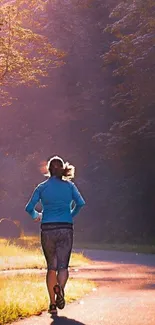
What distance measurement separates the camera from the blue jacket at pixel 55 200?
10.2 meters

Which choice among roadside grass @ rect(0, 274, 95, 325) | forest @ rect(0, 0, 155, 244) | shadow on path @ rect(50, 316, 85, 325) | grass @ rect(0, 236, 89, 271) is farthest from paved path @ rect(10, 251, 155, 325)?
forest @ rect(0, 0, 155, 244)

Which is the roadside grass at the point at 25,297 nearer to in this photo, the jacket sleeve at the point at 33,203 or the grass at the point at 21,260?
the jacket sleeve at the point at 33,203

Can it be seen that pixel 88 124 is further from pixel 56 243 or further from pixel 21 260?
pixel 56 243

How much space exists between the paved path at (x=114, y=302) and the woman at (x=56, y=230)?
0.37m

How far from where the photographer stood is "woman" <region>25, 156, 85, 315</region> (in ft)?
33.1

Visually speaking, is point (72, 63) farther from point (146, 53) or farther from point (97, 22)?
point (146, 53)

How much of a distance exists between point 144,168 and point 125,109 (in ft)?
11.5

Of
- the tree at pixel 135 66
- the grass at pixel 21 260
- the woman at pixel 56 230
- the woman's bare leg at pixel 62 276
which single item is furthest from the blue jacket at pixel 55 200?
the tree at pixel 135 66

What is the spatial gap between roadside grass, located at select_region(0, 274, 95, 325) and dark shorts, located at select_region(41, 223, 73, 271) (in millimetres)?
621

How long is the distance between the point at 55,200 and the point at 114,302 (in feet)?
6.93

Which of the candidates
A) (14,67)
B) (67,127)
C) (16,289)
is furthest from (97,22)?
(16,289)

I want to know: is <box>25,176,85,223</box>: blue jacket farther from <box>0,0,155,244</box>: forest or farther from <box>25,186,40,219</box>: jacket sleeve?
<box>0,0,155,244</box>: forest

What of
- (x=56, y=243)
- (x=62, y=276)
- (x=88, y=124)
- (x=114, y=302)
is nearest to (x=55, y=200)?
(x=56, y=243)

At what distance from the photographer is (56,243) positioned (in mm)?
10133
